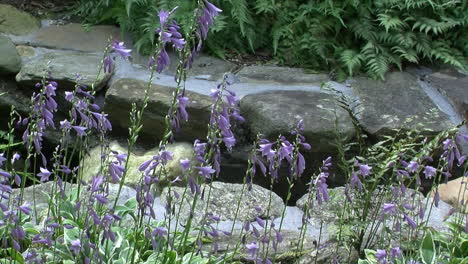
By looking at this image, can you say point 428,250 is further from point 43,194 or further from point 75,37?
point 75,37

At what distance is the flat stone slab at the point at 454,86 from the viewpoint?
5.14 metres

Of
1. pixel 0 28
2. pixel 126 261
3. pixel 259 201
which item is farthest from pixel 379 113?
pixel 0 28

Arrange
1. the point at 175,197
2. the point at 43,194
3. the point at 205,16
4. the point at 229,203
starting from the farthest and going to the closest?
1. the point at 229,203
2. the point at 43,194
3. the point at 175,197
4. the point at 205,16

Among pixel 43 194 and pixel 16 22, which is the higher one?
pixel 16 22

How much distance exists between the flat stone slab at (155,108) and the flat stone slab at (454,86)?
5.62 ft

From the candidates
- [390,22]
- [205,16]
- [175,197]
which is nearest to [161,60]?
[205,16]

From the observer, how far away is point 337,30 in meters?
5.63

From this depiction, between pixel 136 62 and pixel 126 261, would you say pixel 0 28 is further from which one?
pixel 126 261

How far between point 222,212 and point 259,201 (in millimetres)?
237

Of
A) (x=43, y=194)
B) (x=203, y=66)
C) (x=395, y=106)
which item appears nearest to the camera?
(x=43, y=194)

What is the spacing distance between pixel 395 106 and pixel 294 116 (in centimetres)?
76

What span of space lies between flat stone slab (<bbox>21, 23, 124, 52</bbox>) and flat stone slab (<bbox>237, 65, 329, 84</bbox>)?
1.10 metres

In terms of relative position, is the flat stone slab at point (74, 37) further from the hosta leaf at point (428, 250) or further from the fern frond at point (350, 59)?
the hosta leaf at point (428, 250)

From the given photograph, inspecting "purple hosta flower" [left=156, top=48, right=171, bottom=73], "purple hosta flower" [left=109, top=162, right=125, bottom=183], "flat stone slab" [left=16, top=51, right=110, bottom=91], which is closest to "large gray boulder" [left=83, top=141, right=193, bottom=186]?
"flat stone slab" [left=16, top=51, right=110, bottom=91]
